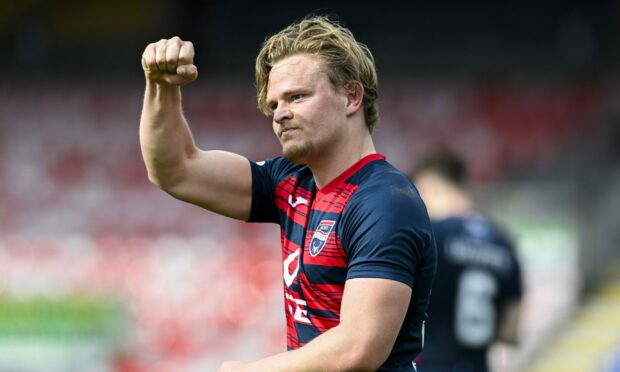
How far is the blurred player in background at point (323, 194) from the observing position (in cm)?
296

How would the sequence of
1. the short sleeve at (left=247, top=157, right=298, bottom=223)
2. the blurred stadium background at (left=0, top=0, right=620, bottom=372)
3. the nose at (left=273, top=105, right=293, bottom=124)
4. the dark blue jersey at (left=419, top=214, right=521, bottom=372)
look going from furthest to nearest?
the blurred stadium background at (left=0, top=0, right=620, bottom=372)
the dark blue jersey at (left=419, top=214, right=521, bottom=372)
the short sleeve at (left=247, top=157, right=298, bottom=223)
the nose at (left=273, top=105, right=293, bottom=124)

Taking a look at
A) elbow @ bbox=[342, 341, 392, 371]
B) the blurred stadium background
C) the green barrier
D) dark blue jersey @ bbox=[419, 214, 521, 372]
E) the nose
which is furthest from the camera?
the green barrier

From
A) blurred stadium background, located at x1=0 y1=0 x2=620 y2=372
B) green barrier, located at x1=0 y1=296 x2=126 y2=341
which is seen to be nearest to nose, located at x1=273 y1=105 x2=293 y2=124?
blurred stadium background, located at x1=0 y1=0 x2=620 y2=372

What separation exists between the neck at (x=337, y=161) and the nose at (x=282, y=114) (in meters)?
0.15

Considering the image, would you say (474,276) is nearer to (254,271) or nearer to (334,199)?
(334,199)

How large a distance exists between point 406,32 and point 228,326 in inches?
304

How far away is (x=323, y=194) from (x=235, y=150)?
13.3m

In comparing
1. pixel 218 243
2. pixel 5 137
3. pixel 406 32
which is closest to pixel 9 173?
pixel 5 137

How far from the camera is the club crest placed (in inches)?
123

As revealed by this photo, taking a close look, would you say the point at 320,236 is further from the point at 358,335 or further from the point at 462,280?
the point at 462,280

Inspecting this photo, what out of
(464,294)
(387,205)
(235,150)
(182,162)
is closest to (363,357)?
(387,205)

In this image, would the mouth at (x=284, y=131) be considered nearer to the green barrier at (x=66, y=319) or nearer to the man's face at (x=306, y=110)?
the man's face at (x=306, y=110)

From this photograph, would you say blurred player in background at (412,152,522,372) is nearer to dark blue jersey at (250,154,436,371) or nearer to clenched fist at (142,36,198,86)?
dark blue jersey at (250,154,436,371)

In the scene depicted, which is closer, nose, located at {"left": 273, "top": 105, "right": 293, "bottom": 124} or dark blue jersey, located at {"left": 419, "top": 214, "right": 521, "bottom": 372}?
nose, located at {"left": 273, "top": 105, "right": 293, "bottom": 124}
